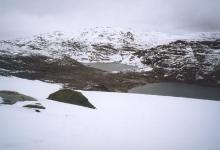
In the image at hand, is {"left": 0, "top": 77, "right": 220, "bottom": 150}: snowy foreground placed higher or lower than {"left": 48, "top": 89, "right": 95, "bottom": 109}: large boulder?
lower

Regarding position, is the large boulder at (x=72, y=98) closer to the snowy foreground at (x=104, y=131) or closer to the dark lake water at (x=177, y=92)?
the snowy foreground at (x=104, y=131)

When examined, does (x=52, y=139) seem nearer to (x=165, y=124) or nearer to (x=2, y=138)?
(x=2, y=138)

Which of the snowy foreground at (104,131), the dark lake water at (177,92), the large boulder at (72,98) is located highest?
the large boulder at (72,98)

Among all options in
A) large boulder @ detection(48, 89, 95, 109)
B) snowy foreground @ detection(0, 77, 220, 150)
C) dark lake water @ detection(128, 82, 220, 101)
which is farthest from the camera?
dark lake water @ detection(128, 82, 220, 101)

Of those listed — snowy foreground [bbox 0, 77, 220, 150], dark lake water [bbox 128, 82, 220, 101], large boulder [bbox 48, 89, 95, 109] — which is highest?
large boulder [bbox 48, 89, 95, 109]

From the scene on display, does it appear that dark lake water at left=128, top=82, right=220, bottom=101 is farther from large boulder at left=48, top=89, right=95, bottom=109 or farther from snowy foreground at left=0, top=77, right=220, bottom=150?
snowy foreground at left=0, top=77, right=220, bottom=150

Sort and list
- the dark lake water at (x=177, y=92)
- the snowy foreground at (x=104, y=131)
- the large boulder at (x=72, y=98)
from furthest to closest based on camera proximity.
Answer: the dark lake water at (x=177, y=92)
the large boulder at (x=72, y=98)
the snowy foreground at (x=104, y=131)

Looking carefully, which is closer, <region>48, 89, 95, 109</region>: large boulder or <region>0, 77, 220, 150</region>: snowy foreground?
<region>0, 77, 220, 150</region>: snowy foreground

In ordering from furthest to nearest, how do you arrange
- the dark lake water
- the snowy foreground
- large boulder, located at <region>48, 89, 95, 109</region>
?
the dark lake water < large boulder, located at <region>48, 89, 95, 109</region> < the snowy foreground

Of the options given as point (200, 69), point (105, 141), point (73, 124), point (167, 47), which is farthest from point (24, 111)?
point (167, 47)

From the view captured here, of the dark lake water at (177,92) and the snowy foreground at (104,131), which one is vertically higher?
the snowy foreground at (104,131)

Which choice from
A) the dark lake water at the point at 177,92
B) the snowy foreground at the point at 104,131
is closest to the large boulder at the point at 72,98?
the snowy foreground at the point at 104,131

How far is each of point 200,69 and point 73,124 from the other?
84344mm

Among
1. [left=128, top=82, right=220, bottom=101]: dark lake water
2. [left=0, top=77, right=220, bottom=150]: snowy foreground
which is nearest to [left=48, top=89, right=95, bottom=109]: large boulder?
[left=0, top=77, right=220, bottom=150]: snowy foreground
